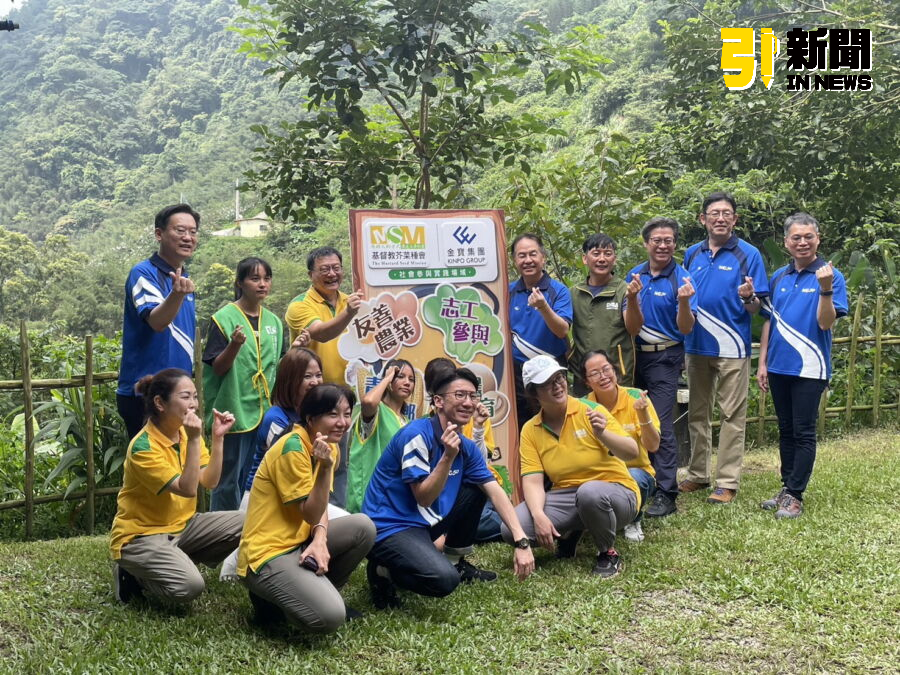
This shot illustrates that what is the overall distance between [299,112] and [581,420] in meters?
41.0

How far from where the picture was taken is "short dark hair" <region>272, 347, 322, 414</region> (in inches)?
135

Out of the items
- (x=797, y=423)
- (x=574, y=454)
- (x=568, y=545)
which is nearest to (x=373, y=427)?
(x=574, y=454)

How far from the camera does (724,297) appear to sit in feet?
14.7

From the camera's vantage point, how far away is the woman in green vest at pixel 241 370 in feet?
12.4

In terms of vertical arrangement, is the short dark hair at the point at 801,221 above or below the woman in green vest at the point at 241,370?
above

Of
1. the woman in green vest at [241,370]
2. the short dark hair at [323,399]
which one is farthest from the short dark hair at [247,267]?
the short dark hair at [323,399]

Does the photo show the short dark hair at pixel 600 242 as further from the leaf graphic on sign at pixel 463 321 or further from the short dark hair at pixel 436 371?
the short dark hair at pixel 436 371

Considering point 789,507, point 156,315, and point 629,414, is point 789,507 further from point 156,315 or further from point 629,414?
point 156,315

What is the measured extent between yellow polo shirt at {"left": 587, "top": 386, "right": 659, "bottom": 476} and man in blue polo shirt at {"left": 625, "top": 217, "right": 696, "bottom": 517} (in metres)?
0.48

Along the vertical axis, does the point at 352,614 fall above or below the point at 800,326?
below

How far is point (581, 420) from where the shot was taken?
3.68 metres

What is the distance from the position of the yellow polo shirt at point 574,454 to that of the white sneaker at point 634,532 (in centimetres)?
29

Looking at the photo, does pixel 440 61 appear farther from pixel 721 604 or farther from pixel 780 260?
pixel 780 260

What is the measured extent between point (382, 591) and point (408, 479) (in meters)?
0.44
